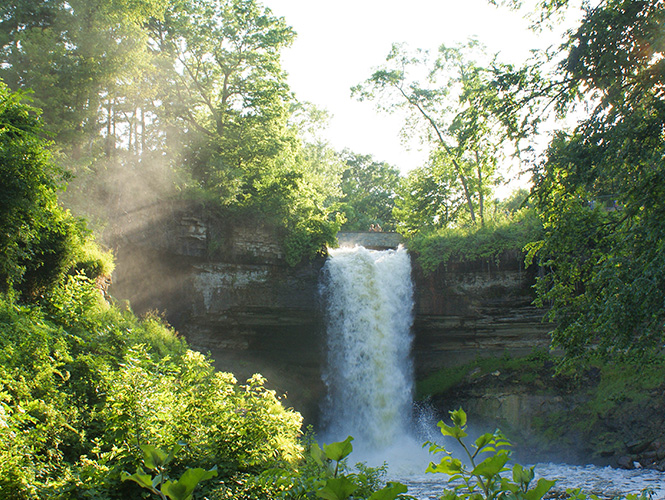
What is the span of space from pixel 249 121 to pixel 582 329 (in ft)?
50.1

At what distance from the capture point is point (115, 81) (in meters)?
16.1

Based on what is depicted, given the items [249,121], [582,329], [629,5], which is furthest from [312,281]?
[629,5]

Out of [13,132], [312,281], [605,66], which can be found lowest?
[312,281]

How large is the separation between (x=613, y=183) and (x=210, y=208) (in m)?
13.7

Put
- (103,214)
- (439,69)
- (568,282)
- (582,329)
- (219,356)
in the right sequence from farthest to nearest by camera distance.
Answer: (439,69) < (219,356) < (103,214) < (568,282) < (582,329)

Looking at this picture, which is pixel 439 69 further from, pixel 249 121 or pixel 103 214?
pixel 103 214

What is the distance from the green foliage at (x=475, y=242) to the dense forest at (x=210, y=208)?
9cm

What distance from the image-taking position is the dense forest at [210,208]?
17.0ft

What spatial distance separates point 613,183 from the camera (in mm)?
9117

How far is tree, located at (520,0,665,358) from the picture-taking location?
23.4 feet

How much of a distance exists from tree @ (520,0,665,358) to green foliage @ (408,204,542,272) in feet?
29.8

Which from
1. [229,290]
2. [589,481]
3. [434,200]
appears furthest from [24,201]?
[434,200]

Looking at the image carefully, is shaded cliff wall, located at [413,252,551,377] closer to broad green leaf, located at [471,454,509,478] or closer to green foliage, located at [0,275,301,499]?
green foliage, located at [0,275,301,499]

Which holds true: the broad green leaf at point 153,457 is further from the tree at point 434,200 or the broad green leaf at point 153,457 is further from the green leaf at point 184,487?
the tree at point 434,200
